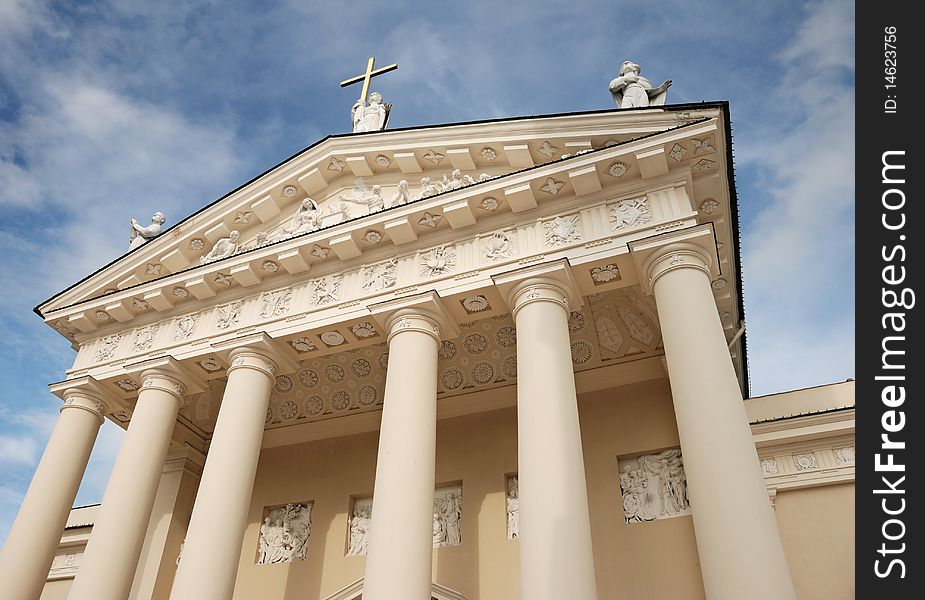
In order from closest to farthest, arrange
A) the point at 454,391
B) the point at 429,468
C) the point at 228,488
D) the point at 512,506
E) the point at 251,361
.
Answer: the point at 429,468 < the point at 228,488 < the point at 251,361 < the point at 512,506 < the point at 454,391

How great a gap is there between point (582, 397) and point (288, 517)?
6.49 m

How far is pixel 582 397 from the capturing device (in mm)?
13047

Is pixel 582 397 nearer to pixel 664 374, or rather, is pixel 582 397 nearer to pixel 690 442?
pixel 664 374

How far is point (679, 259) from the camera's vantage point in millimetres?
9062

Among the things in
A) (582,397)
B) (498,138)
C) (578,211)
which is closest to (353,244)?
(498,138)

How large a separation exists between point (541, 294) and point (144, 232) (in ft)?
30.1

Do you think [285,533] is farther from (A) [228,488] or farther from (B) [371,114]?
(B) [371,114]

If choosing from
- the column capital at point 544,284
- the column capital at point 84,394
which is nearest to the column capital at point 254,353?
the column capital at point 84,394

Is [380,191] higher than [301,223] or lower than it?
higher

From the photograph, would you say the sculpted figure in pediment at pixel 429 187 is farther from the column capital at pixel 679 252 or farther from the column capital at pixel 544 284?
Answer: the column capital at pixel 679 252

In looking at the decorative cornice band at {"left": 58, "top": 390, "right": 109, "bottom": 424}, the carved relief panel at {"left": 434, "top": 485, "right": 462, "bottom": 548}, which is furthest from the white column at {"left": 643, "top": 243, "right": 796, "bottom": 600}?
the decorative cornice band at {"left": 58, "top": 390, "right": 109, "bottom": 424}

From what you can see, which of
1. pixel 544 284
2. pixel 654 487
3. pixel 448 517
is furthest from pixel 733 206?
pixel 448 517
